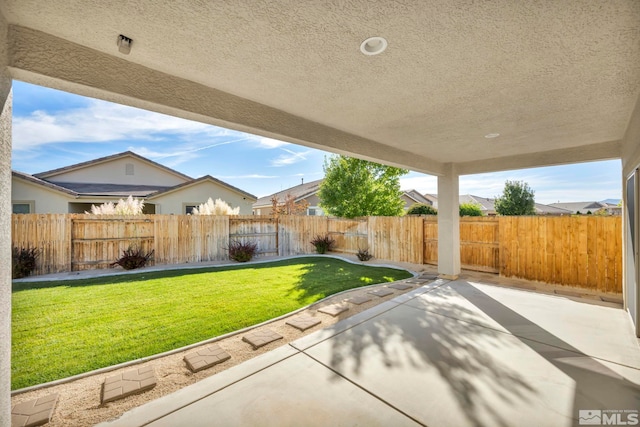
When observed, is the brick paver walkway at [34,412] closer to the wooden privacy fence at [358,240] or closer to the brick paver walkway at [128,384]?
the brick paver walkway at [128,384]

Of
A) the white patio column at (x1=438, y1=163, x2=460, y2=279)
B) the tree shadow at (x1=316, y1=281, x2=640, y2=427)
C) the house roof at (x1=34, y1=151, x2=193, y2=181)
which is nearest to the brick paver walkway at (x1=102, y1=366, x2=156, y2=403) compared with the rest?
the tree shadow at (x1=316, y1=281, x2=640, y2=427)

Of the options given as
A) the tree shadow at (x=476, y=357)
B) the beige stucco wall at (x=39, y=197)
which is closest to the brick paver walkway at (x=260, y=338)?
the tree shadow at (x=476, y=357)

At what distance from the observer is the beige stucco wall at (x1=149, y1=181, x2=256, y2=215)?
43.2 feet

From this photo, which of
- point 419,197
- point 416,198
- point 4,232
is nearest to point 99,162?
point 4,232

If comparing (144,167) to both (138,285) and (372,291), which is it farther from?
(372,291)

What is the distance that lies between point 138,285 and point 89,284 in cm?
129

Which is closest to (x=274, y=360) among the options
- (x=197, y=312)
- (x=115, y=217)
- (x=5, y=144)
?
(x=197, y=312)

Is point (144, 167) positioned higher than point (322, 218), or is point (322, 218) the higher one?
point (144, 167)

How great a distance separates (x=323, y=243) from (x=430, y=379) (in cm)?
881

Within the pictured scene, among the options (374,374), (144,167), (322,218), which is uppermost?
(144,167)

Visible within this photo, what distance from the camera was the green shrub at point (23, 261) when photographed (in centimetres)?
679

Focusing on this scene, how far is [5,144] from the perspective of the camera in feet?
5.46

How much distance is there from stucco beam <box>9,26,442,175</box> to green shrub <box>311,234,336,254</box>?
7.76 metres

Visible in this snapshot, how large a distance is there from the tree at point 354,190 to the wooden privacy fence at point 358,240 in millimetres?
1806
